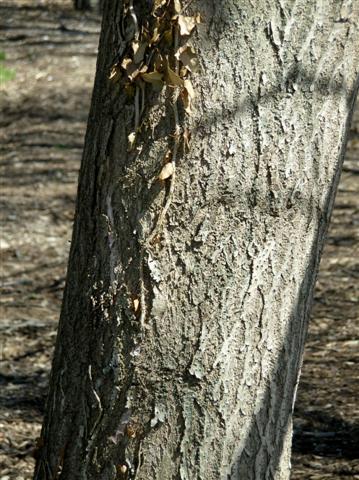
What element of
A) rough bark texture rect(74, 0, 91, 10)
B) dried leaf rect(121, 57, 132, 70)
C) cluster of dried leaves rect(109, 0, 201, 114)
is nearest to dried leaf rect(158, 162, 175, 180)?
cluster of dried leaves rect(109, 0, 201, 114)

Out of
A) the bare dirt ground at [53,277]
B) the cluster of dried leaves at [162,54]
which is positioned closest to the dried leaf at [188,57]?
the cluster of dried leaves at [162,54]

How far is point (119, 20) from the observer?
2.26 meters

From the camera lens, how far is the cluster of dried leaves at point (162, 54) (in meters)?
2.17

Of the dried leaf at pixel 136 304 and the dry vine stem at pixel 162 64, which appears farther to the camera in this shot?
the dried leaf at pixel 136 304

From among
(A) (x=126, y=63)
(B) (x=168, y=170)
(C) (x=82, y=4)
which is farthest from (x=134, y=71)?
(C) (x=82, y=4)

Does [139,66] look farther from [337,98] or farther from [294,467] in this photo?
[294,467]

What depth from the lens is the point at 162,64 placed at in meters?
2.20

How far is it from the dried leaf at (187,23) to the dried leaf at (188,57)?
0.03 m

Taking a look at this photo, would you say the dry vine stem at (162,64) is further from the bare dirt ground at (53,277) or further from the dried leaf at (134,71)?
the bare dirt ground at (53,277)

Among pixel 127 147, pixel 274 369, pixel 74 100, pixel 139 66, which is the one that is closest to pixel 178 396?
pixel 274 369

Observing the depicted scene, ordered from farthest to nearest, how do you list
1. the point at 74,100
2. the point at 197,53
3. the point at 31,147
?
the point at 74,100 < the point at 31,147 < the point at 197,53

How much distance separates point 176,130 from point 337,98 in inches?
14.9

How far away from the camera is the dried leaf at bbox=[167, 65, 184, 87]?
2.17 m

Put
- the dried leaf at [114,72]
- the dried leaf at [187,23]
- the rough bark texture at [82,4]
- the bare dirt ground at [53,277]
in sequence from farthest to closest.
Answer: the rough bark texture at [82,4] < the bare dirt ground at [53,277] < the dried leaf at [114,72] < the dried leaf at [187,23]
